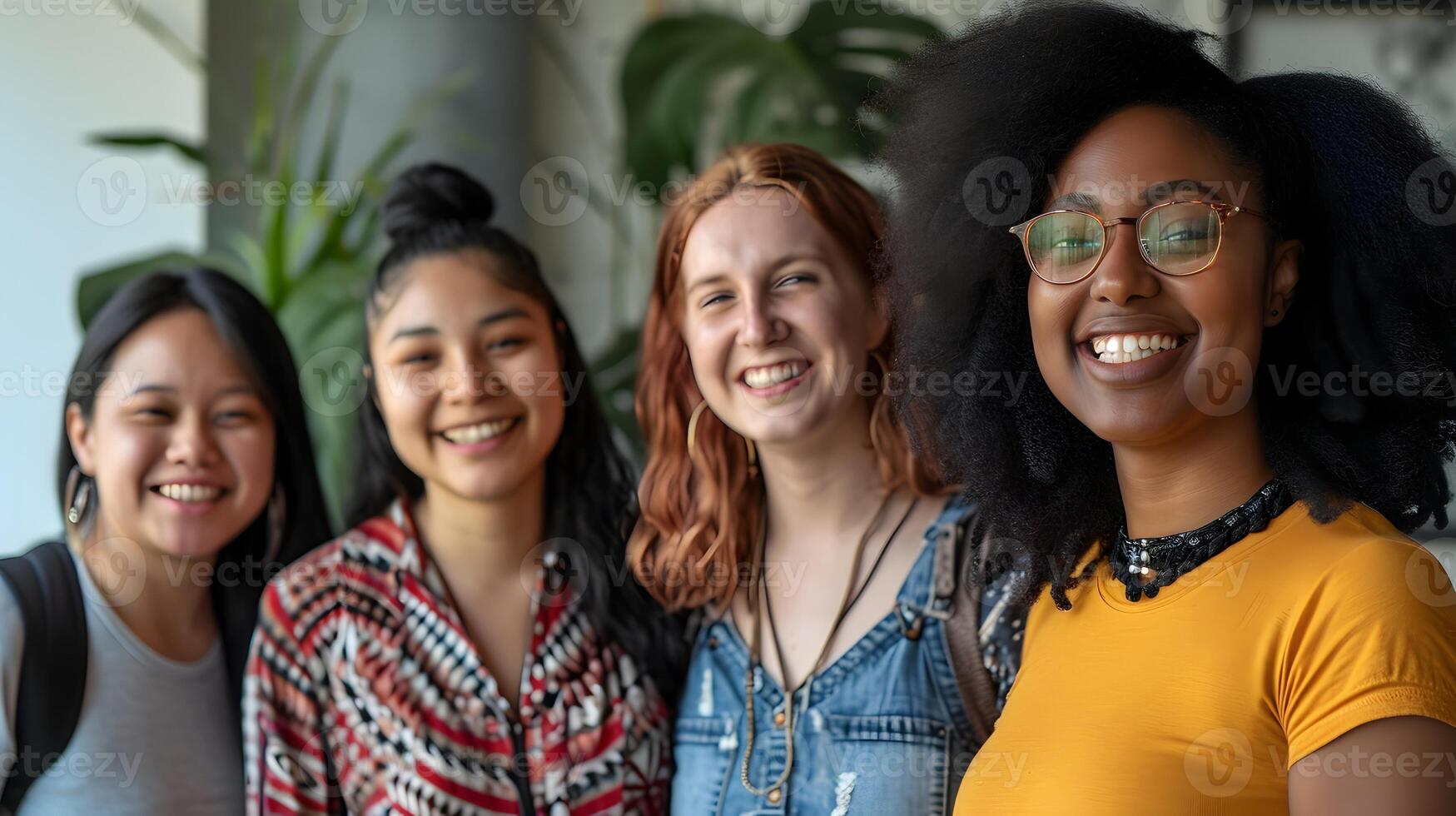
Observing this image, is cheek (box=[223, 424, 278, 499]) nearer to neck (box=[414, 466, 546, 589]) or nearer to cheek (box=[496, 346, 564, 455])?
neck (box=[414, 466, 546, 589])

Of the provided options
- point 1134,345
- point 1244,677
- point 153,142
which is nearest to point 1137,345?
point 1134,345

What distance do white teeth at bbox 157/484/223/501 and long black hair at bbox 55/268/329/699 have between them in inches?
5.5

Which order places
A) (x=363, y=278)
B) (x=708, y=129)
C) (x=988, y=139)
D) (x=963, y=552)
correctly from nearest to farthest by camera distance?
1. (x=988, y=139)
2. (x=963, y=552)
3. (x=363, y=278)
4. (x=708, y=129)

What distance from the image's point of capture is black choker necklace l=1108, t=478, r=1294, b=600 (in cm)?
126

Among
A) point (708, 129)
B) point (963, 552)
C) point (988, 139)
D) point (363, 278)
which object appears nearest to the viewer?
point (988, 139)

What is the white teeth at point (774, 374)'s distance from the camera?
6.20 ft

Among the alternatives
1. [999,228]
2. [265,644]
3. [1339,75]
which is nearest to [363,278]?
[265,644]

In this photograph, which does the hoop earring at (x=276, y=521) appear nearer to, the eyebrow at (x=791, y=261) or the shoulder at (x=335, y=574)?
the shoulder at (x=335, y=574)

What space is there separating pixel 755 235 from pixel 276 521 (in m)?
0.98

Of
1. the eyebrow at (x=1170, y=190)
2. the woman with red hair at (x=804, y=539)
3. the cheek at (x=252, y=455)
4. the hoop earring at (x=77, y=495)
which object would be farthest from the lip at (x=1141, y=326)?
the hoop earring at (x=77, y=495)

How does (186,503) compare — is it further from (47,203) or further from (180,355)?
(47,203)

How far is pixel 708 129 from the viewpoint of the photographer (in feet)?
12.3

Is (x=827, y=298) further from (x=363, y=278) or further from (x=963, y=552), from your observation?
(x=363, y=278)

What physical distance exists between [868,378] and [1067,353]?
2.30 feet
